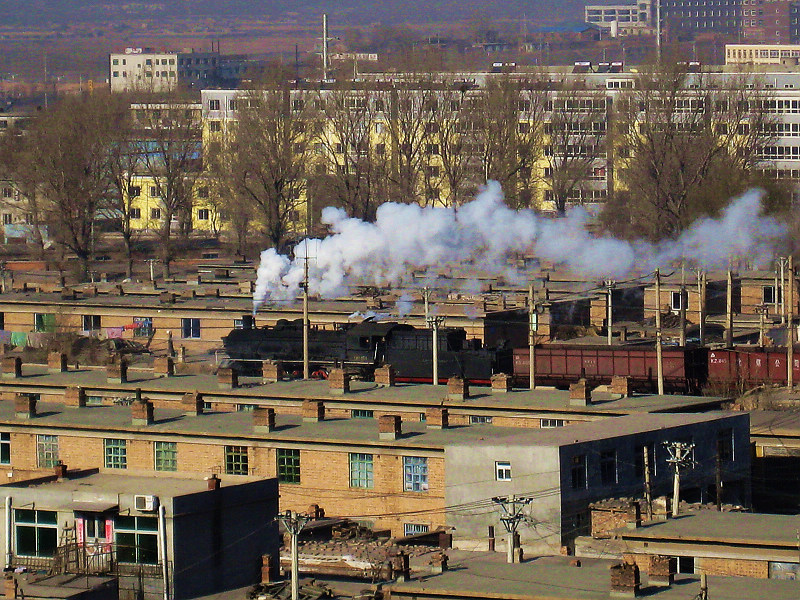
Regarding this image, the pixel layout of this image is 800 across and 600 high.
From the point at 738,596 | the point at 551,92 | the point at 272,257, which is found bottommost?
the point at 738,596

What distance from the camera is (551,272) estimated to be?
7812 centimetres

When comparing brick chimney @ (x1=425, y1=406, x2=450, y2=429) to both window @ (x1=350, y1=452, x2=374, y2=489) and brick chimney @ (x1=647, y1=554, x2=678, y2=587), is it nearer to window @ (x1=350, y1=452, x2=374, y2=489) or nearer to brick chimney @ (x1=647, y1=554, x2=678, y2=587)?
window @ (x1=350, y1=452, x2=374, y2=489)

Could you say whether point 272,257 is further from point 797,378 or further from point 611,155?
point 611,155

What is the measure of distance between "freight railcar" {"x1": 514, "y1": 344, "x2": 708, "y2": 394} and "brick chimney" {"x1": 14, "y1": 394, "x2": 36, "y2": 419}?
15405 mm

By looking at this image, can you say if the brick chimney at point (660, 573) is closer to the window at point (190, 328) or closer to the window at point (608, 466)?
the window at point (608, 466)

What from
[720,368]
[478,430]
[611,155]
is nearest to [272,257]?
[720,368]

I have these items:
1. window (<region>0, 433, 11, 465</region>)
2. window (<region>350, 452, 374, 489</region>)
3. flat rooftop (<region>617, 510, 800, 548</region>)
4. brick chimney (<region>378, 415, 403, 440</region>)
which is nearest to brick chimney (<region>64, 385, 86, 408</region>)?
window (<region>0, 433, 11, 465</region>)

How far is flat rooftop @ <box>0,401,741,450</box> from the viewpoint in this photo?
41.6 metres

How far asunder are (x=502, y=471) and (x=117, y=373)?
15.1 meters

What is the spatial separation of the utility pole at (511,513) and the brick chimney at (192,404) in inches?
370

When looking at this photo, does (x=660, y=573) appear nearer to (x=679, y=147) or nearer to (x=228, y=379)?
(x=228, y=379)

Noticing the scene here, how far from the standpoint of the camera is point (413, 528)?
41.8 metres

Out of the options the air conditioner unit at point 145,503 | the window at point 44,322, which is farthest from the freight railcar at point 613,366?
the air conditioner unit at point 145,503

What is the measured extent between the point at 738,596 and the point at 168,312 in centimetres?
4337
